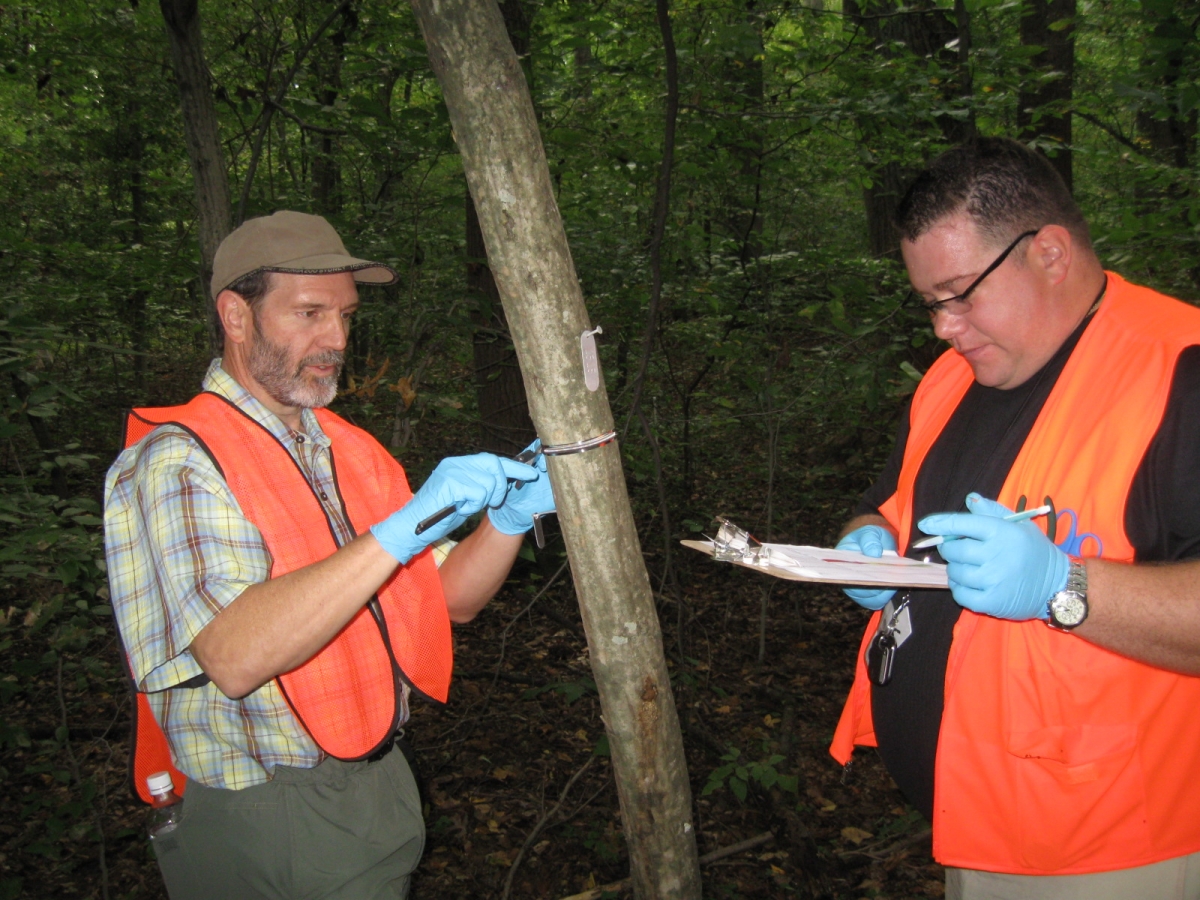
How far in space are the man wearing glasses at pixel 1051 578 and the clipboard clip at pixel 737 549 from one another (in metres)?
0.33

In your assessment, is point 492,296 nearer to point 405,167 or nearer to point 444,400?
point 405,167

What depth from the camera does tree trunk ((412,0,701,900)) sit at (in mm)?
1336

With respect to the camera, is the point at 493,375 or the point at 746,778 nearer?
the point at 746,778

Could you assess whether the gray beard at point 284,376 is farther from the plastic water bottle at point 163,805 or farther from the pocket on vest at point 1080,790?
the pocket on vest at point 1080,790

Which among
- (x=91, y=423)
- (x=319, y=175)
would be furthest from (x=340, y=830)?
(x=319, y=175)

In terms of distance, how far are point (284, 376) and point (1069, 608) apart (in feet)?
6.13

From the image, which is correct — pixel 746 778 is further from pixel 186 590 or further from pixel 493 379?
pixel 493 379

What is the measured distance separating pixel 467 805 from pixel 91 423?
630 centimetres

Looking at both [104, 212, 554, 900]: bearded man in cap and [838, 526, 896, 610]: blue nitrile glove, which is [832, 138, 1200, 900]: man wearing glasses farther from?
[104, 212, 554, 900]: bearded man in cap

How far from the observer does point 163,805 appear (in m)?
1.78

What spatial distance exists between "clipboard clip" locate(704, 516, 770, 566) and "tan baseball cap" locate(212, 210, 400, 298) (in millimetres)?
1291

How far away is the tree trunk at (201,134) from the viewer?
→ 10.7ft

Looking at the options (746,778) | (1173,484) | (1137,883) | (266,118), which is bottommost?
(746,778)

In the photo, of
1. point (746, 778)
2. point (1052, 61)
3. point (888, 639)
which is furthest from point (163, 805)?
point (1052, 61)
